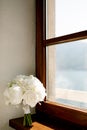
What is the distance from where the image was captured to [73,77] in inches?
60.9

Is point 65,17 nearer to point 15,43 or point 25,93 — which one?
point 15,43

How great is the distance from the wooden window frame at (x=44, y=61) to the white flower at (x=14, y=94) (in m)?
0.35

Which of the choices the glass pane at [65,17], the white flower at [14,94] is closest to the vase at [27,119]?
the white flower at [14,94]

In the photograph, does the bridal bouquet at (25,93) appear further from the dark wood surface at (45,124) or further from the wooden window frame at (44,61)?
the wooden window frame at (44,61)

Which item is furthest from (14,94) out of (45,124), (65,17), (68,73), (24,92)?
(65,17)

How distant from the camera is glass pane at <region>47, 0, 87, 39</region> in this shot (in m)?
1.47

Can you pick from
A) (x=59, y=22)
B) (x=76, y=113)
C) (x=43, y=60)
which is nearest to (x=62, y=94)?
(x=76, y=113)

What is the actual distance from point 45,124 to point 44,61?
1.90ft

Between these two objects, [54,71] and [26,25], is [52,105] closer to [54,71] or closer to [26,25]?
[54,71]

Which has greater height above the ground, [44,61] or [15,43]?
[15,43]

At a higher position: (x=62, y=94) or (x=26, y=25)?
(x=26, y=25)

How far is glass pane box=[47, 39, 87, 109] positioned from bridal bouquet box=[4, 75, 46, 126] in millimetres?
232

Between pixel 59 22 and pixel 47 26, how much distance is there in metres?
0.18

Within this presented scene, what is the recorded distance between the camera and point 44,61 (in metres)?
1.82
